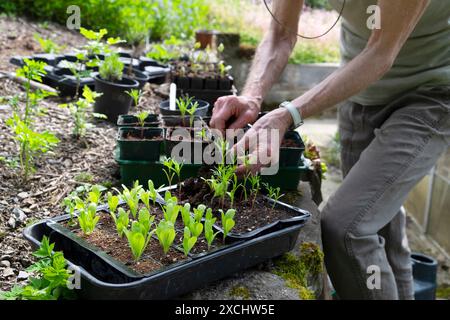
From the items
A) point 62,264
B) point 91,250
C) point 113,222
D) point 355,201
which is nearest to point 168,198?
point 113,222

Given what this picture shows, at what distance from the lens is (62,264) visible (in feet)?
4.41

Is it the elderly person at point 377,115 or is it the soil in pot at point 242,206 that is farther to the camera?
the elderly person at point 377,115

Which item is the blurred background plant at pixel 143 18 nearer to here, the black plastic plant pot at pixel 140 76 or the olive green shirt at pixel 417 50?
the black plastic plant pot at pixel 140 76

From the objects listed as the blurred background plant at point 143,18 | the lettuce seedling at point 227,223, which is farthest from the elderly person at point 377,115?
the blurred background plant at point 143,18

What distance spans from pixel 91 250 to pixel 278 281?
56 centimetres

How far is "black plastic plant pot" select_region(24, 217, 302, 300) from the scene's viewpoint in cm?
132

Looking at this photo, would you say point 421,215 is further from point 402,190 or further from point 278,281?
point 278,281

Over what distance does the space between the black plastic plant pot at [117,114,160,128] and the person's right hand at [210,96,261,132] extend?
1.14 feet

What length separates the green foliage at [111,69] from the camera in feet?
9.73

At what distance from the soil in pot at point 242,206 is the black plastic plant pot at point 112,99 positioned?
115 centimetres

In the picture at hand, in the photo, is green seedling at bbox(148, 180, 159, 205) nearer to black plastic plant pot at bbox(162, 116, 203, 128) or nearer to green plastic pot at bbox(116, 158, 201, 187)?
green plastic pot at bbox(116, 158, 201, 187)

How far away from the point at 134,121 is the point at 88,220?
3.11 feet

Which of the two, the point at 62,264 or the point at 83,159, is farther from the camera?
the point at 83,159

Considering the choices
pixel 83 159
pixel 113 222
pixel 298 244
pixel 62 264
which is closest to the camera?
pixel 62 264
